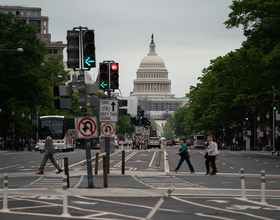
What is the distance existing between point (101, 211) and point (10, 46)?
48304 millimetres

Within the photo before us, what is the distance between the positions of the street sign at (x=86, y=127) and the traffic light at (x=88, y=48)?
1728 millimetres

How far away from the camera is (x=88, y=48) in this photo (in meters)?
18.1

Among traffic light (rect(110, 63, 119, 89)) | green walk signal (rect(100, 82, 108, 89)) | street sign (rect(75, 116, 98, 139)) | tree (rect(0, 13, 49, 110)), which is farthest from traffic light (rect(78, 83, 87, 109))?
tree (rect(0, 13, 49, 110))

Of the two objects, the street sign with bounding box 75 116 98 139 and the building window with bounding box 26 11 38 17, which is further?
the building window with bounding box 26 11 38 17

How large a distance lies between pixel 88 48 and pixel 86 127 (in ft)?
7.99

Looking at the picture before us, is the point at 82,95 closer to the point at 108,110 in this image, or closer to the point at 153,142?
the point at 108,110

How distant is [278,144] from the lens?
171ft

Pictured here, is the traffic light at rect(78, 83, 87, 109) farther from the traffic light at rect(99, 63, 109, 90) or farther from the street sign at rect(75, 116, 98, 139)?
the traffic light at rect(99, 63, 109, 90)

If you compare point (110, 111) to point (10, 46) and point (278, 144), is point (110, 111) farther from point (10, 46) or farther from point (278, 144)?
point (10, 46)

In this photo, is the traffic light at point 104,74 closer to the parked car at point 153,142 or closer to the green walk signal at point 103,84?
the green walk signal at point 103,84

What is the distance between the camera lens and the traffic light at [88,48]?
18109 mm

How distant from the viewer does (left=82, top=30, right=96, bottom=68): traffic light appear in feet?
59.4

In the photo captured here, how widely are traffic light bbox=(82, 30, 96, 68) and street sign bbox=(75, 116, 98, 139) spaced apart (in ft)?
5.67

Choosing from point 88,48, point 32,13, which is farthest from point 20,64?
point 32,13
